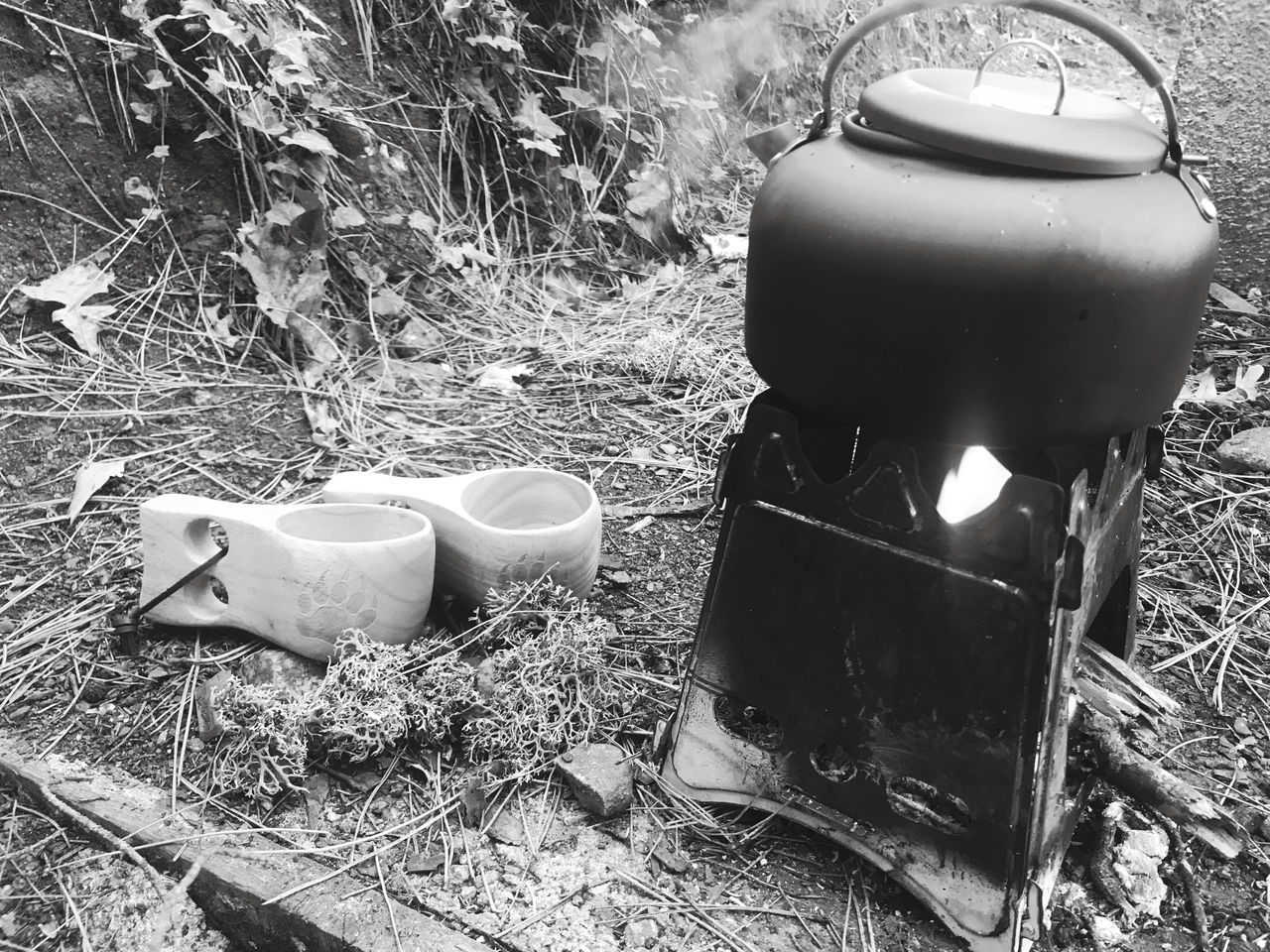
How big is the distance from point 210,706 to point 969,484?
4.27 feet

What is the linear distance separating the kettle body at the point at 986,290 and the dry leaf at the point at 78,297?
6.50ft

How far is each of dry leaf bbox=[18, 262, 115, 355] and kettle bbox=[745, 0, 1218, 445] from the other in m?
1.97

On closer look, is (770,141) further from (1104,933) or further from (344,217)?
(344,217)

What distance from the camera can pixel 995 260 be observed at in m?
1.13

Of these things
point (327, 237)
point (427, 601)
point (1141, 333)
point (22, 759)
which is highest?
point (1141, 333)

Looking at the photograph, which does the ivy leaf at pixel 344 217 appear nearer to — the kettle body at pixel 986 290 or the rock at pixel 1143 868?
the kettle body at pixel 986 290

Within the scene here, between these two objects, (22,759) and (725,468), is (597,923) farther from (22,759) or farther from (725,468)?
(22,759)

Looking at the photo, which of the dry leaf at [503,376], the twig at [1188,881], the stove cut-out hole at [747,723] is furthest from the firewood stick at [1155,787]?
the dry leaf at [503,376]

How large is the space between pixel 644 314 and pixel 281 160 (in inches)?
47.0

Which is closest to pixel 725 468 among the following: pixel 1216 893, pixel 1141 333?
pixel 1141 333

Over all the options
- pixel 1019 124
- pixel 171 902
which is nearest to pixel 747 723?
pixel 171 902

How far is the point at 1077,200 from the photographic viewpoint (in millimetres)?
1142

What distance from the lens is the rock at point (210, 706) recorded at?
1633 mm

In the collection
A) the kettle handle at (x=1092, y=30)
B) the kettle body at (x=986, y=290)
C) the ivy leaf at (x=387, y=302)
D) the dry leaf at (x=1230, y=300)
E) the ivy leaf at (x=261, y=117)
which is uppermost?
the kettle handle at (x=1092, y=30)
